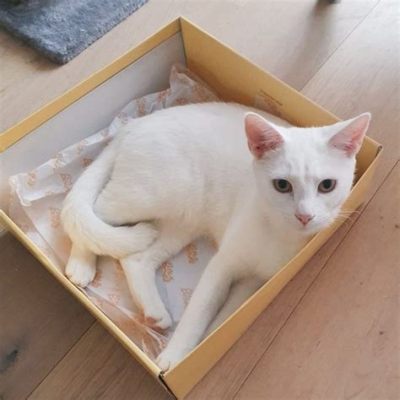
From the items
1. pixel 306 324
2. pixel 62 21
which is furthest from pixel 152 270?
pixel 62 21

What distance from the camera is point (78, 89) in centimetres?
126

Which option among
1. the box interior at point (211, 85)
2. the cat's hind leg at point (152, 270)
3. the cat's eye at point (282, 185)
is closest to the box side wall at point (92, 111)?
the box interior at point (211, 85)

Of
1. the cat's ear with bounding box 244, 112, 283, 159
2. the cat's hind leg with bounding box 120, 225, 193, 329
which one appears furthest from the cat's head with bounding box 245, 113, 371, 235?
the cat's hind leg with bounding box 120, 225, 193, 329

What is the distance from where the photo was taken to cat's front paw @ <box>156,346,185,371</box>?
974mm

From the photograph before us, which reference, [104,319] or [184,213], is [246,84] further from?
[104,319]

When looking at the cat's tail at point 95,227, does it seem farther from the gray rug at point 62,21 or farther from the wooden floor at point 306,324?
the gray rug at point 62,21

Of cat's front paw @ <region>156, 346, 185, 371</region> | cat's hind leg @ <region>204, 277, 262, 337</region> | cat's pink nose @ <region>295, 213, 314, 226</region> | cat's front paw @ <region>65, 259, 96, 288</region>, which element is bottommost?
cat's hind leg @ <region>204, 277, 262, 337</region>

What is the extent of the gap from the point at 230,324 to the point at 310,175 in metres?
0.31

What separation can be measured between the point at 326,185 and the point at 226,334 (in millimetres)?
338

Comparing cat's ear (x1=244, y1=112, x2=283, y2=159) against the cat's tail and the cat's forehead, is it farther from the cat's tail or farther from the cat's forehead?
the cat's tail

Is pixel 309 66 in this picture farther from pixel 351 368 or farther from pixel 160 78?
pixel 351 368

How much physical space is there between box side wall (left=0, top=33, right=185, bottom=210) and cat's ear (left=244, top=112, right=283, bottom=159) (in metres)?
0.57

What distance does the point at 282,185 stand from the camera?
90 cm

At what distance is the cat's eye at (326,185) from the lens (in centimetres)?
88
